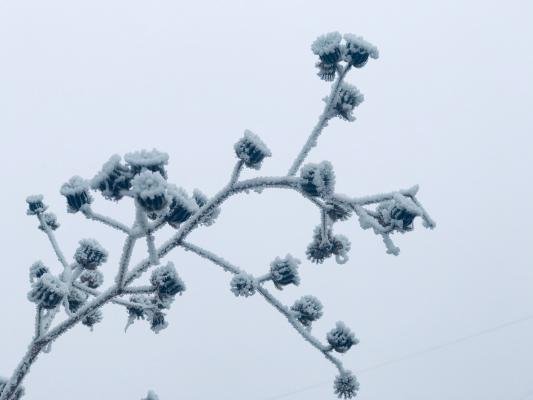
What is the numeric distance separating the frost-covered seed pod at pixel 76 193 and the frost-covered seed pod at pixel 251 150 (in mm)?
1082

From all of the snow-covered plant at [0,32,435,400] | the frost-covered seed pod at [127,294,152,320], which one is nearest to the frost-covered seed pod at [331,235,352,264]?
the snow-covered plant at [0,32,435,400]

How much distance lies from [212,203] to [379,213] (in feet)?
3.92

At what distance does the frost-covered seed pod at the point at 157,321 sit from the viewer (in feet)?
15.7

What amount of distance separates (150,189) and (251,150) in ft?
3.07

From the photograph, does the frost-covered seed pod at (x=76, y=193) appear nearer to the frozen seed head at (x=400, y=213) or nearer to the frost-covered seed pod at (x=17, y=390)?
the frost-covered seed pod at (x=17, y=390)

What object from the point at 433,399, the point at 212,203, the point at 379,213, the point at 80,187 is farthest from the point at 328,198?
the point at 433,399

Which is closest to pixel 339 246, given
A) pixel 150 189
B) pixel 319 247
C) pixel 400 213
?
pixel 319 247

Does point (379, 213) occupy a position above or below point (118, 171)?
above

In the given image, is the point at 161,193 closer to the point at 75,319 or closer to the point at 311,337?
the point at 75,319

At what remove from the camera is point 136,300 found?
5.07 m

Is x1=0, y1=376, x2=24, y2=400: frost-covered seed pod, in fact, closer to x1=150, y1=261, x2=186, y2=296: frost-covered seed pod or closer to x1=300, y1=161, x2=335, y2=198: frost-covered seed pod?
x1=150, y1=261, x2=186, y2=296: frost-covered seed pod

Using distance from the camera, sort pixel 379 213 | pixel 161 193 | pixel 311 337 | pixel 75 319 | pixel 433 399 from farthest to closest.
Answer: pixel 433 399, pixel 311 337, pixel 379 213, pixel 75 319, pixel 161 193

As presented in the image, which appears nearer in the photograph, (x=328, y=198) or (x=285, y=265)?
(x=328, y=198)

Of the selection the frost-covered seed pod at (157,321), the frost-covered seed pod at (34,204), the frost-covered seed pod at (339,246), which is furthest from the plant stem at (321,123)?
the frost-covered seed pod at (34,204)
